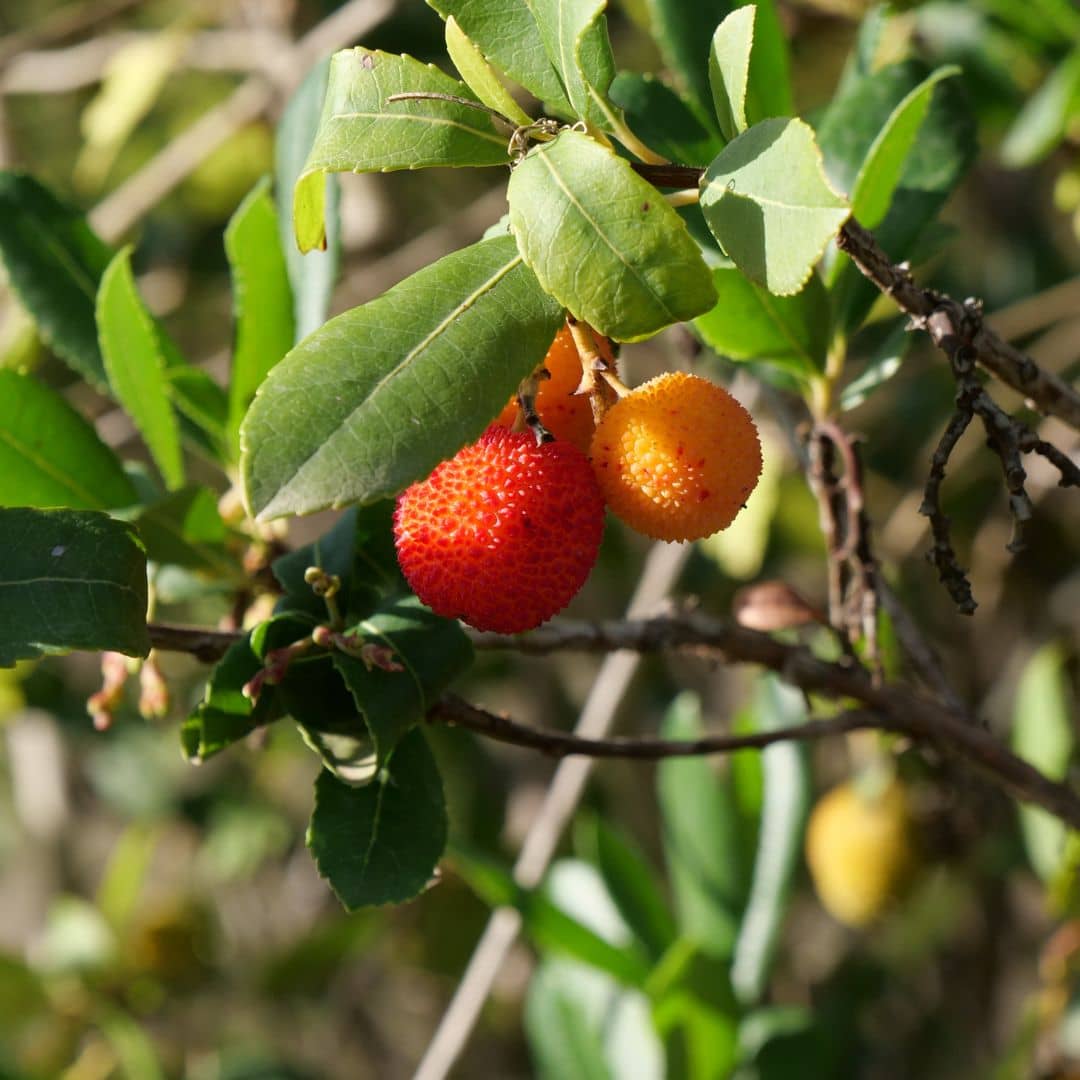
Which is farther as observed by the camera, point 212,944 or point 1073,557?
point 212,944

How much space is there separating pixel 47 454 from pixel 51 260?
23 centimetres

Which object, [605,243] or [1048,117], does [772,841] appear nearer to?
[1048,117]

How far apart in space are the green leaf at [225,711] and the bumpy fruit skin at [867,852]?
1.24 metres

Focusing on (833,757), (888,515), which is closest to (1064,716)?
(888,515)

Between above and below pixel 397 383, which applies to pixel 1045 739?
below

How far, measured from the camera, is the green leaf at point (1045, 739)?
1.45 m

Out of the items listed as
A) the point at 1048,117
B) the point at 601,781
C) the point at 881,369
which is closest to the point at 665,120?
the point at 881,369

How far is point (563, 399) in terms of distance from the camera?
74 centimetres

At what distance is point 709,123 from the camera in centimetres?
93

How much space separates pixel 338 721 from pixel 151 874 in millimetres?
3028

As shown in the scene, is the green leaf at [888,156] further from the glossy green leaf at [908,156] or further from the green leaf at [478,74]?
the green leaf at [478,74]

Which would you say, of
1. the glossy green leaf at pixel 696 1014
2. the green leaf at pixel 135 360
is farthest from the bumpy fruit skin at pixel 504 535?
the glossy green leaf at pixel 696 1014

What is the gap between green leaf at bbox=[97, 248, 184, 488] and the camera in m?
0.94

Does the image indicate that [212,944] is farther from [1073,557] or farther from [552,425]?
[552,425]
